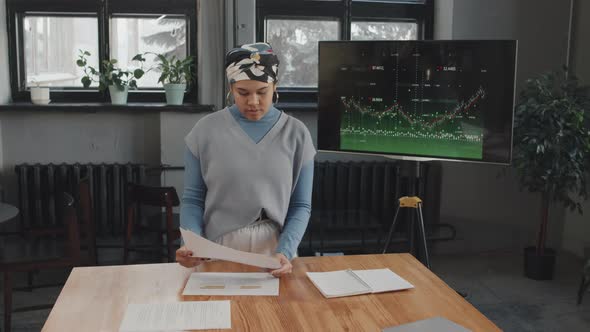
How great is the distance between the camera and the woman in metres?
1.92

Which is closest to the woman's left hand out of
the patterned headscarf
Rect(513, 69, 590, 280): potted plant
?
the patterned headscarf

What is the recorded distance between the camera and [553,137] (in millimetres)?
3684

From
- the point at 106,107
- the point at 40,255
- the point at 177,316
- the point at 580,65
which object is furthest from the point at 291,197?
the point at 580,65

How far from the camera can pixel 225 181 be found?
1.93 m

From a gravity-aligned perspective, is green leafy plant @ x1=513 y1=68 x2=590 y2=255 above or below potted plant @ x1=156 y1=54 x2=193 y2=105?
below

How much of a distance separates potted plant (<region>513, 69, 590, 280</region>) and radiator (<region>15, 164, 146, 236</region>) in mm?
2533

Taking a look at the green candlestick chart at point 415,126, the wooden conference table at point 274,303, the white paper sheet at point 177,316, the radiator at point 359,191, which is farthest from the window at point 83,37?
the white paper sheet at point 177,316

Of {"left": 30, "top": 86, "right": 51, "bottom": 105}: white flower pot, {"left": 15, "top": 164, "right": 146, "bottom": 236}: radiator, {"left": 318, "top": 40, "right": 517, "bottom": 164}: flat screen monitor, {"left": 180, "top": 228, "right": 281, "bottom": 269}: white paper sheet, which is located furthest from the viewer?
{"left": 30, "top": 86, "right": 51, "bottom": 105}: white flower pot

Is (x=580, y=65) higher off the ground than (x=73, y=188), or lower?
higher

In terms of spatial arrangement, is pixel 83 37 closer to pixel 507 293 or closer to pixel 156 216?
pixel 156 216

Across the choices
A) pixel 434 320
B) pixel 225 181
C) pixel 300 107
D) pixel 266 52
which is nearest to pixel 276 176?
pixel 225 181

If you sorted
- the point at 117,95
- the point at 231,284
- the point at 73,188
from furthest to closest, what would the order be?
the point at 117,95, the point at 73,188, the point at 231,284

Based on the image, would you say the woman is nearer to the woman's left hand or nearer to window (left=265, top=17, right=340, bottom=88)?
the woman's left hand

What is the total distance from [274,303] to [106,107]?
2.85m
